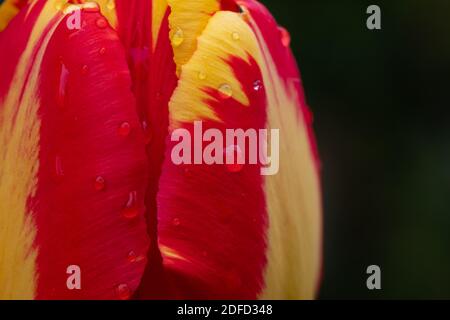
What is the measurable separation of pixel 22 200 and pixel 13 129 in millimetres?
49

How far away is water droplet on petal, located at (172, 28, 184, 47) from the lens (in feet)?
2.04

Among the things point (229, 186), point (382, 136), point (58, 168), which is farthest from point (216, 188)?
point (382, 136)

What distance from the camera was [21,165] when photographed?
60 centimetres

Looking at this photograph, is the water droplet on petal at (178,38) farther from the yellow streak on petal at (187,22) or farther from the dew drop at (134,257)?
the dew drop at (134,257)

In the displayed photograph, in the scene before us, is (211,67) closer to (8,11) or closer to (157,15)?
(157,15)

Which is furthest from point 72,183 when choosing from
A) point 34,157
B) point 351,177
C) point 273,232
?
point 351,177

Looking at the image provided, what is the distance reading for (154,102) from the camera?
0.61 m

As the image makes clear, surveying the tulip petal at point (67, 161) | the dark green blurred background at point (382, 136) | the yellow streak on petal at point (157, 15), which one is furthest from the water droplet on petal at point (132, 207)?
the dark green blurred background at point (382, 136)

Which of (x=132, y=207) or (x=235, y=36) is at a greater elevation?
(x=235, y=36)

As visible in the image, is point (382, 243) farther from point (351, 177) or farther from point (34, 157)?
point (34, 157)

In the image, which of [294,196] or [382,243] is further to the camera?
[382,243]

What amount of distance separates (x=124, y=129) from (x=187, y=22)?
3.5 inches

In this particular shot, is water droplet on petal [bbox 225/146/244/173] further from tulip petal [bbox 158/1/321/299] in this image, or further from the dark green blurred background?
the dark green blurred background

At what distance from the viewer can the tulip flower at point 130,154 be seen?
1.96ft
